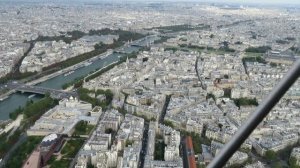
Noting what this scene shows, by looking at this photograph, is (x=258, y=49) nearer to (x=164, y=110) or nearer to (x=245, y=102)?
(x=245, y=102)

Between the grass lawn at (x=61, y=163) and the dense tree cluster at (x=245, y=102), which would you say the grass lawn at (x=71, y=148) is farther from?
the dense tree cluster at (x=245, y=102)

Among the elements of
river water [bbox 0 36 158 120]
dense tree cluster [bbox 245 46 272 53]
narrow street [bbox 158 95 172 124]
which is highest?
dense tree cluster [bbox 245 46 272 53]

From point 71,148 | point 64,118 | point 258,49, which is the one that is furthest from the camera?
point 258,49

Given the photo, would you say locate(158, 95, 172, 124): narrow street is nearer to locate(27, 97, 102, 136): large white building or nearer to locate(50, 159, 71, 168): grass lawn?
locate(27, 97, 102, 136): large white building

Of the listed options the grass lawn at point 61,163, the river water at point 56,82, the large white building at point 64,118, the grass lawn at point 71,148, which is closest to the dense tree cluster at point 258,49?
the river water at point 56,82

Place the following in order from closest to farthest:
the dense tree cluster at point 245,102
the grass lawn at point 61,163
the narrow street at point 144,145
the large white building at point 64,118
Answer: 1. the grass lawn at point 61,163
2. the narrow street at point 144,145
3. the large white building at point 64,118
4. the dense tree cluster at point 245,102

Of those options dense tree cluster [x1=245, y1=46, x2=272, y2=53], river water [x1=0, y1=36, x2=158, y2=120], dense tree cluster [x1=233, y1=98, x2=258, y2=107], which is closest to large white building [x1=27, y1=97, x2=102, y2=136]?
river water [x1=0, y1=36, x2=158, y2=120]

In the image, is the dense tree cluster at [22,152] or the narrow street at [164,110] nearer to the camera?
the dense tree cluster at [22,152]

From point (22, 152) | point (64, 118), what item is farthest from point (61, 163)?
point (64, 118)

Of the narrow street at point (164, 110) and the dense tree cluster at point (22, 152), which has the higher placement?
the dense tree cluster at point (22, 152)

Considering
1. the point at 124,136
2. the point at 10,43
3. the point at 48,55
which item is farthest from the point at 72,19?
the point at 124,136

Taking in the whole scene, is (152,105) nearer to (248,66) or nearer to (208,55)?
(248,66)
